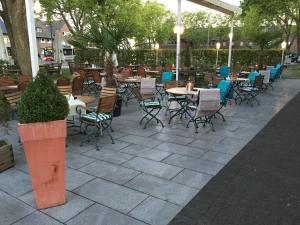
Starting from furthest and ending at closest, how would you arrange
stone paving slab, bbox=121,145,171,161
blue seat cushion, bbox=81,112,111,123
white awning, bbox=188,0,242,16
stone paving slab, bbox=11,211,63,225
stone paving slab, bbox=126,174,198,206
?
1. white awning, bbox=188,0,242,16
2. blue seat cushion, bbox=81,112,111,123
3. stone paving slab, bbox=121,145,171,161
4. stone paving slab, bbox=126,174,198,206
5. stone paving slab, bbox=11,211,63,225

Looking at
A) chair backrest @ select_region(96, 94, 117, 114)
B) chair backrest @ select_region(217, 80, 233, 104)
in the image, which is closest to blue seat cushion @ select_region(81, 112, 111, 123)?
chair backrest @ select_region(96, 94, 117, 114)

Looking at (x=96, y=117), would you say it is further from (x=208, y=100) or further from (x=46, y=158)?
(x=208, y=100)

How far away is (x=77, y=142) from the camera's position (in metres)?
5.28

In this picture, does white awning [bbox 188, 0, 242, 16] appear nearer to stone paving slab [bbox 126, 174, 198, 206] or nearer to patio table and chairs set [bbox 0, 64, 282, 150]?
Result: patio table and chairs set [bbox 0, 64, 282, 150]

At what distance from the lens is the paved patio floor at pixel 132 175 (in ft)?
9.63

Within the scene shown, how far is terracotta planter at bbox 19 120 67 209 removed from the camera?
9.19 feet

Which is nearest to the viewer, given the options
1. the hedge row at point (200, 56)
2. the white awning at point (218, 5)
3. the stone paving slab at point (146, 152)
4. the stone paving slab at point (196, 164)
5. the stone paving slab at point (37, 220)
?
the stone paving slab at point (37, 220)

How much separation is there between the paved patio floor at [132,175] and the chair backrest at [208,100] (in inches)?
20.6

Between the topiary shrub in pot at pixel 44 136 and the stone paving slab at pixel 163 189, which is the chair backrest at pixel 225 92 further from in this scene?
the topiary shrub in pot at pixel 44 136

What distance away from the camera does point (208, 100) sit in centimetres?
568

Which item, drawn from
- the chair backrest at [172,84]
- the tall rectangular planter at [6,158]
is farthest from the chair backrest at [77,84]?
the tall rectangular planter at [6,158]

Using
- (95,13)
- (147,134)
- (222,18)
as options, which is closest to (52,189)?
(147,134)

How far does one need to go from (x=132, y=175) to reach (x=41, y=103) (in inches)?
65.4

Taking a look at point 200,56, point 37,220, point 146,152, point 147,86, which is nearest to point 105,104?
point 146,152
